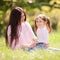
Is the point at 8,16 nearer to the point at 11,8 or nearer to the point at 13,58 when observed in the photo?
the point at 11,8

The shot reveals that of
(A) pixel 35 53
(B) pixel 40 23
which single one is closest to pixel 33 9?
(B) pixel 40 23

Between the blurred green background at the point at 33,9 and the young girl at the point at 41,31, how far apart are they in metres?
0.04

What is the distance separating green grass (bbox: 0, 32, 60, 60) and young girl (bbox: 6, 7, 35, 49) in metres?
0.06

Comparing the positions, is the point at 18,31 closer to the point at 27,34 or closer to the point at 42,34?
the point at 27,34

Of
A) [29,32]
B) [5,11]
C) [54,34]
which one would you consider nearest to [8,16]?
[5,11]

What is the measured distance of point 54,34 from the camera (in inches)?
92.8

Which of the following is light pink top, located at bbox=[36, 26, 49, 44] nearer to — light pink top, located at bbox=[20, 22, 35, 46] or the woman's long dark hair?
light pink top, located at bbox=[20, 22, 35, 46]

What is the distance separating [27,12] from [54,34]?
0.84 ft

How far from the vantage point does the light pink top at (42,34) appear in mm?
2352

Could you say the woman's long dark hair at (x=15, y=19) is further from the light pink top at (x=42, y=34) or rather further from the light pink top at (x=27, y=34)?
the light pink top at (x=42, y=34)

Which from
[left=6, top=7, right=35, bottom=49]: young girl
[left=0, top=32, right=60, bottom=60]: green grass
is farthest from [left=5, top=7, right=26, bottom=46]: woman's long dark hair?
[left=0, top=32, right=60, bottom=60]: green grass

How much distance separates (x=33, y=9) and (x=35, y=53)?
0.33 metres

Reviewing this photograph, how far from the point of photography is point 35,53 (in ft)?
7.62

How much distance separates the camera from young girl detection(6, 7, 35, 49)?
2383 millimetres
